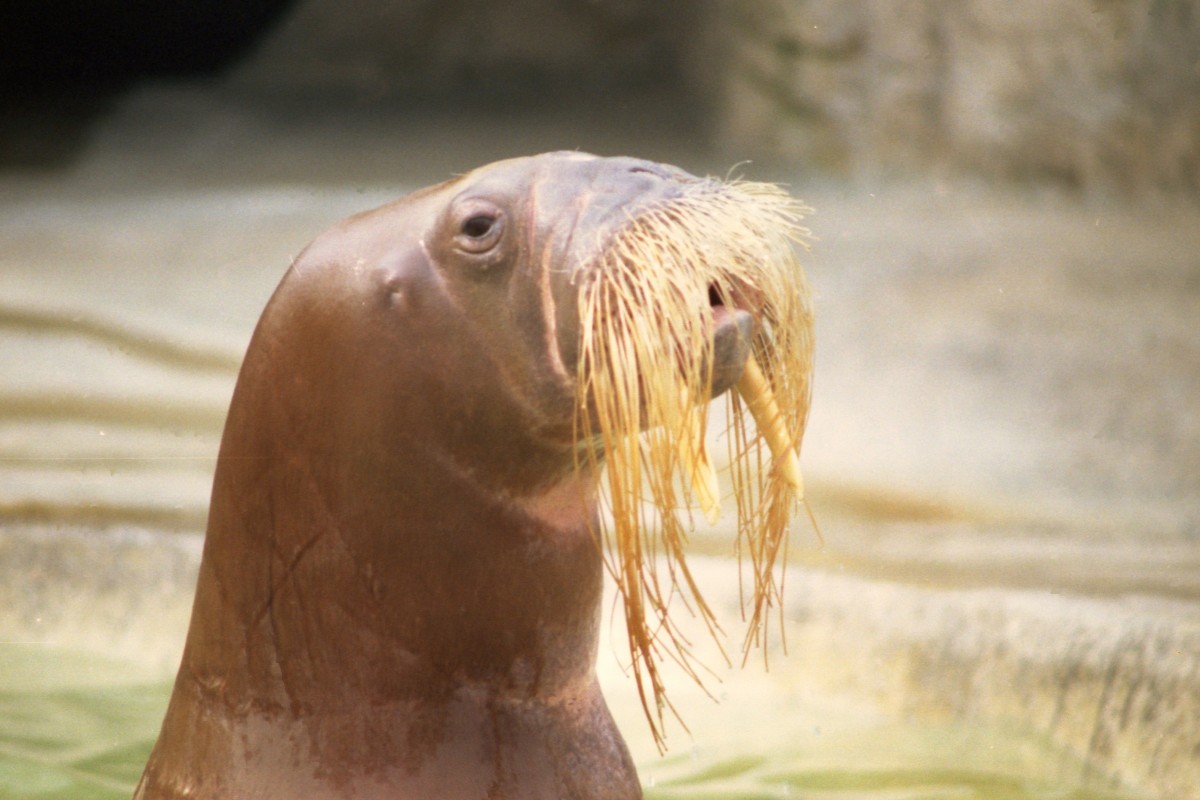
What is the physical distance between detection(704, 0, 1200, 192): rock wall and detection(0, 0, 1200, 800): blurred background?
0.04ft

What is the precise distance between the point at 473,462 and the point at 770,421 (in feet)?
0.87

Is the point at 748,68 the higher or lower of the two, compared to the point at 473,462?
higher

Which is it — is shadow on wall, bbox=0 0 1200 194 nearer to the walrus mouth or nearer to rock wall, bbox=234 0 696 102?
rock wall, bbox=234 0 696 102

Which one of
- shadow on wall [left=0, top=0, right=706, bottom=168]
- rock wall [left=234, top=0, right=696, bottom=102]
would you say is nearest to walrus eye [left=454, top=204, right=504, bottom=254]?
shadow on wall [left=0, top=0, right=706, bottom=168]

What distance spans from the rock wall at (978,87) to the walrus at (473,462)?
3.17 meters

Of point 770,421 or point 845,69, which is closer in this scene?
point 770,421

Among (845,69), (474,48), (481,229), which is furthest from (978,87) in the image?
(481,229)

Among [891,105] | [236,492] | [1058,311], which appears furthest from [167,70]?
[236,492]

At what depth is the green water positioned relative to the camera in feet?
7.78

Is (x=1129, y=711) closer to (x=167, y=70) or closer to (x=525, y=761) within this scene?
(x=525, y=761)

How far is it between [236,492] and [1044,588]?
176 cm

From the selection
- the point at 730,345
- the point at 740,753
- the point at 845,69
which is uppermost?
the point at 845,69

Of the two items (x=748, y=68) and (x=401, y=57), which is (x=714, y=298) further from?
(x=401, y=57)

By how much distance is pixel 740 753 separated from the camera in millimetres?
2580
